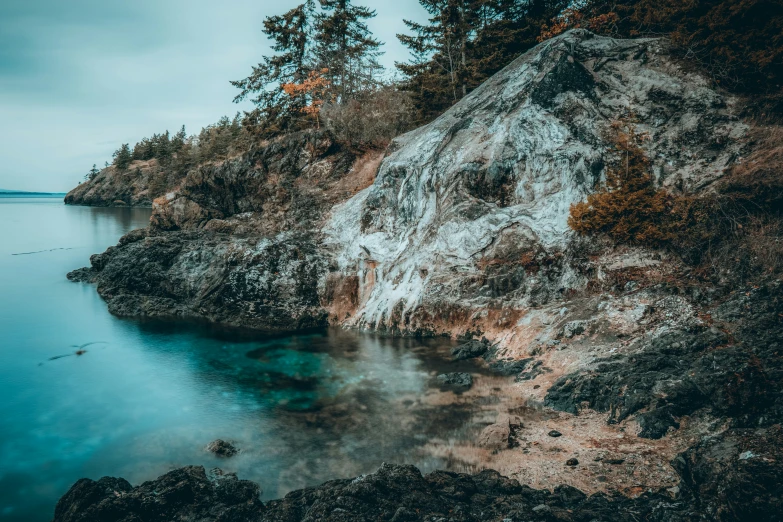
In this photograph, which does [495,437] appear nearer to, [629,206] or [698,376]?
[698,376]

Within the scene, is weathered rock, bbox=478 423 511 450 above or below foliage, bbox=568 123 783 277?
below

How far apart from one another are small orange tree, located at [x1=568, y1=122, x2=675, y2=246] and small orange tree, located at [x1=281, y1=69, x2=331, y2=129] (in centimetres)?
1815

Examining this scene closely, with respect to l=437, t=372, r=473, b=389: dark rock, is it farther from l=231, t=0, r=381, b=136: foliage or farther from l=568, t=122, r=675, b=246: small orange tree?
l=231, t=0, r=381, b=136: foliage

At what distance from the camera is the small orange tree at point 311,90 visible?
2675 centimetres

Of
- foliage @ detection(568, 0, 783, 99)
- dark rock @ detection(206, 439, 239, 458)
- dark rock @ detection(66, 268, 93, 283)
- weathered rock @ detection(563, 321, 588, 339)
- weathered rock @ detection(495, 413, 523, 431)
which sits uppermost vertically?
foliage @ detection(568, 0, 783, 99)

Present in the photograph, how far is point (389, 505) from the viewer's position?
6660mm

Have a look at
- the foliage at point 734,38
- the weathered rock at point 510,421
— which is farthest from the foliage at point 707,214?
→ the weathered rock at point 510,421

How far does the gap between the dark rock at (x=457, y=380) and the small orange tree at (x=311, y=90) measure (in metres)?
20.0

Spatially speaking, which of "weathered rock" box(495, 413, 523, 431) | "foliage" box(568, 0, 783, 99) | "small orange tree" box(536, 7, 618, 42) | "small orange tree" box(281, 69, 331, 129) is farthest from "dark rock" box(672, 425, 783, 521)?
"small orange tree" box(281, 69, 331, 129)

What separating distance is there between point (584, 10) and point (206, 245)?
23.8 meters

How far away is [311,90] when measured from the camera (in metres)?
27.4

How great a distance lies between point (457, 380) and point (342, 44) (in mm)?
28091

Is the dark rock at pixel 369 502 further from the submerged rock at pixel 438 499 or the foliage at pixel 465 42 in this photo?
the foliage at pixel 465 42

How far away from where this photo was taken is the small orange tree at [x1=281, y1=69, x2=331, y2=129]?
26750 mm
